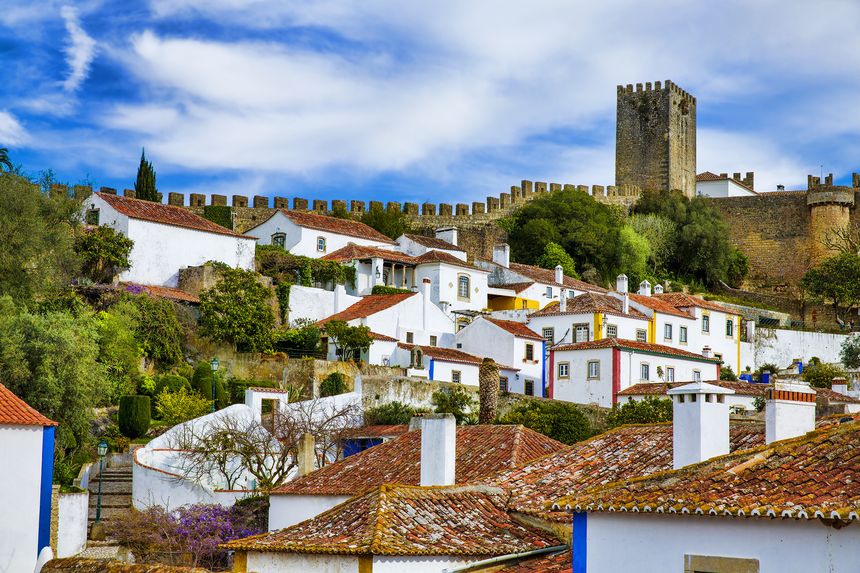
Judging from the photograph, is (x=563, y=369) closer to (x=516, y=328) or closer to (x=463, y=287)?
(x=516, y=328)

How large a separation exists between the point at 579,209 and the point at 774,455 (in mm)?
63610

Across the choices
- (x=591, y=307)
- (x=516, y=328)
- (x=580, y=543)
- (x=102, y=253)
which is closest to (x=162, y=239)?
(x=102, y=253)

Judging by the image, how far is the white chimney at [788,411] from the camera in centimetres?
1617

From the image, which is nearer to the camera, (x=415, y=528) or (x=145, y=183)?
(x=415, y=528)

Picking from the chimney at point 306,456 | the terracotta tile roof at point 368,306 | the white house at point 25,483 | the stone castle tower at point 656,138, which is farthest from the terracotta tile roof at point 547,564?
the stone castle tower at point 656,138

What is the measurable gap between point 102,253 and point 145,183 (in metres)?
16.2

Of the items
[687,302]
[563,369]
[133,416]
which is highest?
[687,302]

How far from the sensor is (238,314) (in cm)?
5312

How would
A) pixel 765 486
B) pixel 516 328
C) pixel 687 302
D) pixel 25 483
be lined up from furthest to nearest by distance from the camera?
pixel 687 302 → pixel 516 328 → pixel 25 483 → pixel 765 486

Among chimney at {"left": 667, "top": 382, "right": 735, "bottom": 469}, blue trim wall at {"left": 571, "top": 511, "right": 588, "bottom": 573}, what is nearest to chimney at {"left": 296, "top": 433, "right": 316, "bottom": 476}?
chimney at {"left": 667, "top": 382, "right": 735, "bottom": 469}

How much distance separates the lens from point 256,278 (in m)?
56.1

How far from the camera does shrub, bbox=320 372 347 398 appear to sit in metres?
48.8

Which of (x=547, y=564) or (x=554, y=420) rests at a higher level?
(x=554, y=420)

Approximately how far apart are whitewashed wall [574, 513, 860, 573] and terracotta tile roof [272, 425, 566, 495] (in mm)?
8123
